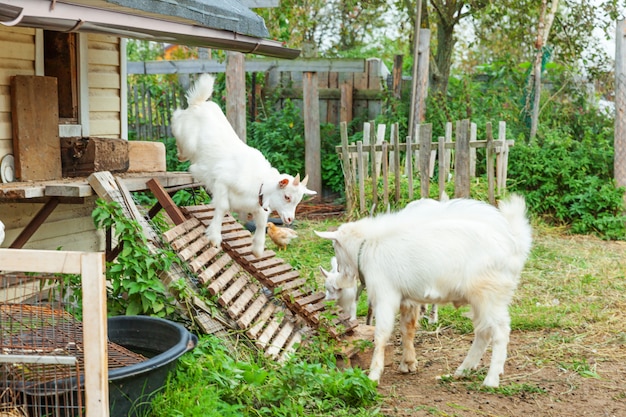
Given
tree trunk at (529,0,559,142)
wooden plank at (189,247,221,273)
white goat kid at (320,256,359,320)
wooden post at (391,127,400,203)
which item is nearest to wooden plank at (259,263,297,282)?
white goat kid at (320,256,359,320)

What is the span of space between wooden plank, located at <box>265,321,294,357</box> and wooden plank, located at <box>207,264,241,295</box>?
586 mm

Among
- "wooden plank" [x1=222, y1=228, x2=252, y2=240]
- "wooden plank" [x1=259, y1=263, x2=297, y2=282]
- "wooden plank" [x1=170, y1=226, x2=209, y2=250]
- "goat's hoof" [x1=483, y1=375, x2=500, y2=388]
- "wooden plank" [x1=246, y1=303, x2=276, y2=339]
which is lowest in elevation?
"goat's hoof" [x1=483, y1=375, x2=500, y2=388]

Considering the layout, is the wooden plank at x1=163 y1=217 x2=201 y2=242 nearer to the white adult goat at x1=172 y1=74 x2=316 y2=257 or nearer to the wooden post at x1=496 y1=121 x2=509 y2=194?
the white adult goat at x1=172 y1=74 x2=316 y2=257

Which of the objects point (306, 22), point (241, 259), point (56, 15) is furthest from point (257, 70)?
point (56, 15)

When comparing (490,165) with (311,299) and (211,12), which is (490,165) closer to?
(311,299)

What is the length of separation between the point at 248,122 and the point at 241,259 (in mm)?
8234

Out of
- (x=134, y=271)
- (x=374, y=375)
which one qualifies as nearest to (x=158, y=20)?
(x=134, y=271)

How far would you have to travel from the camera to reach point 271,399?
15.7ft

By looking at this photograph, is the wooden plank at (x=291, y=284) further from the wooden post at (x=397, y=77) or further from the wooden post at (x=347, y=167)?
the wooden post at (x=397, y=77)

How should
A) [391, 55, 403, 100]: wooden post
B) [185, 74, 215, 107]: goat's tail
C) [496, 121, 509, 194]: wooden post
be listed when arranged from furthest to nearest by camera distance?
[391, 55, 403, 100]: wooden post, [496, 121, 509, 194]: wooden post, [185, 74, 215, 107]: goat's tail

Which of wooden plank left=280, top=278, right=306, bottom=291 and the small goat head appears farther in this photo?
wooden plank left=280, top=278, right=306, bottom=291

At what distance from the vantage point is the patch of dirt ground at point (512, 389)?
201 inches

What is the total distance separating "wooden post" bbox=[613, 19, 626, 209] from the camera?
1191 centimetres

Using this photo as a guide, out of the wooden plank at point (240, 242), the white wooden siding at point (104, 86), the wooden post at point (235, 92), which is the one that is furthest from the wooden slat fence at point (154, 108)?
the wooden plank at point (240, 242)
